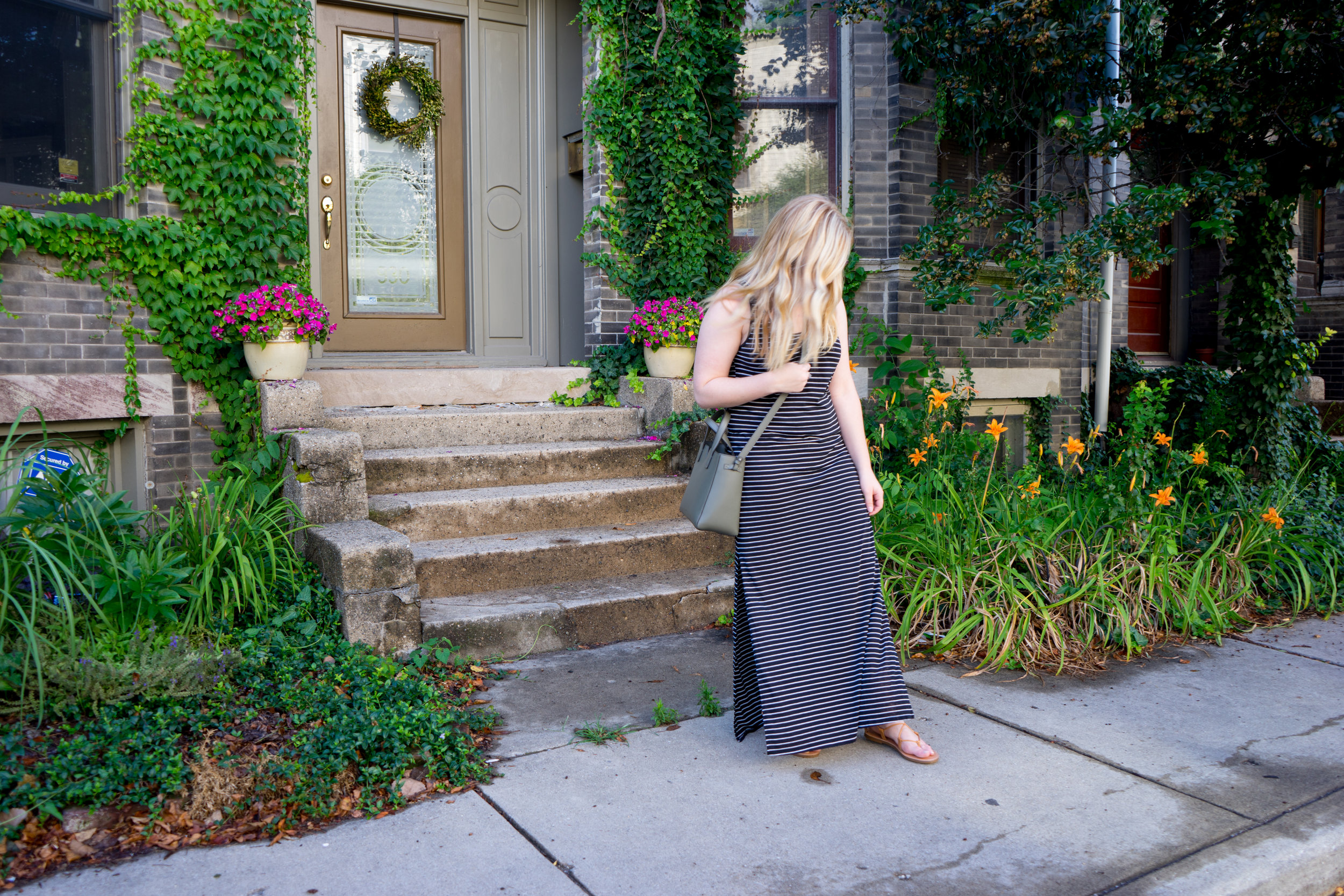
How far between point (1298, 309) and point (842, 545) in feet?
16.8

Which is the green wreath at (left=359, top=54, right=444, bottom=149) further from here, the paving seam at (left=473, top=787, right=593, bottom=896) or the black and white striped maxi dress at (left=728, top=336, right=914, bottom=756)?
the paving seam at (left=473, top=787, right=593, bottom=896)

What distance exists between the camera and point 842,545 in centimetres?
318

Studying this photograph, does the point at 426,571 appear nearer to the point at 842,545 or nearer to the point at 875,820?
the point at 842,545

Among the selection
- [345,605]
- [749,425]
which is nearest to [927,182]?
[749,425]

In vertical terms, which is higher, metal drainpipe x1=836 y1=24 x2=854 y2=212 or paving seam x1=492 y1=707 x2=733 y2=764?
metal drainpipe x1=836 y1=24 x2=854 y2=212

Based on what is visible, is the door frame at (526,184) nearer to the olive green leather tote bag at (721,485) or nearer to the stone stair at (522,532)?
the stone stair at (522,532)

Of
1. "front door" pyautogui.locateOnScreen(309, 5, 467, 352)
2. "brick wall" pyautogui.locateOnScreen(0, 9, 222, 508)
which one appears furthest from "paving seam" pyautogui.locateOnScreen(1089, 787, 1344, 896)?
"front door" pyautogui.locateOnScreen(309, 5, 467, 352)

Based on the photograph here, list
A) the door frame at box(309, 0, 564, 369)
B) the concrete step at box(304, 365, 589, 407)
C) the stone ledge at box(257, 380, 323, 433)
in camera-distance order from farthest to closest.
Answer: the door frame at box(309, 0, 564, 369) < the concrete step at box(304, 365, 589, 407) < the stone ledge at box(257, 380, 323, 433)

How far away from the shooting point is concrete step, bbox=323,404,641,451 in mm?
5352

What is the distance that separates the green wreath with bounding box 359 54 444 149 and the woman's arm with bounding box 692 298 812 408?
4.05 metres

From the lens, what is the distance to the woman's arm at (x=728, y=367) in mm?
3053

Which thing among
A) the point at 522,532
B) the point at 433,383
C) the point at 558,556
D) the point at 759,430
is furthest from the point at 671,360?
the point at 759,430

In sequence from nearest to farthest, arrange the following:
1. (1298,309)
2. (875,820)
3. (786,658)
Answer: (875,820) < (786,658) < (1298,309)

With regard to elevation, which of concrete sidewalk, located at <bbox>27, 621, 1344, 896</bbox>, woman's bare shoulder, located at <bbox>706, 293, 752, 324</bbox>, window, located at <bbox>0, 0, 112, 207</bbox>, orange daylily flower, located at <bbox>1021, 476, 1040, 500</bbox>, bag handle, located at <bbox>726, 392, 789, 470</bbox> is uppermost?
window, located at <bbox>0, 0, 112, 207</bbox>
